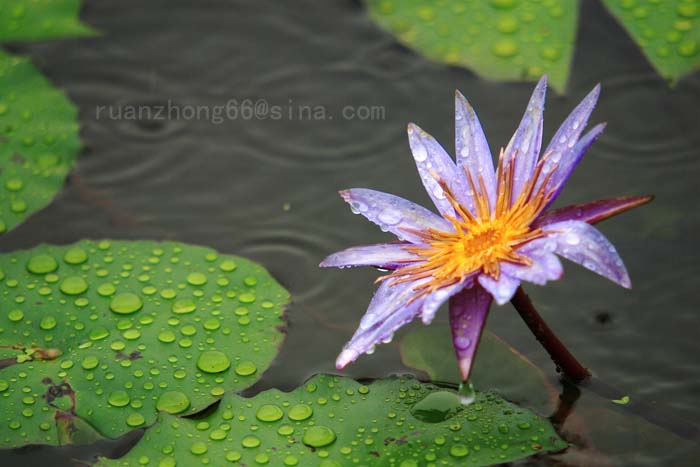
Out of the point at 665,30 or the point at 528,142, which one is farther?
the point at 665,30

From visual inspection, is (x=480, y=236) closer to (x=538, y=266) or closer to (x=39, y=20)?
(x=538, y=266)

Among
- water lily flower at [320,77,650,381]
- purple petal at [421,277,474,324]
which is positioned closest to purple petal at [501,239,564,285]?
water lily flower at [320,77,650,381]

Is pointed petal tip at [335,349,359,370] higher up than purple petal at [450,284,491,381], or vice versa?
purple petal at [450,284,491,381]

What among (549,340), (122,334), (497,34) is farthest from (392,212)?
(497,34)

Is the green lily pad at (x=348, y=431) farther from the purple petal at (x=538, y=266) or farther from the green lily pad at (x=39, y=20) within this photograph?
the green lily pad at (x=39, y=20)

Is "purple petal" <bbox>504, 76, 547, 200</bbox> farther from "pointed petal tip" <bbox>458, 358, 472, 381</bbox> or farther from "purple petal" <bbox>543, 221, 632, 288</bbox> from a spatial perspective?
"pointed petal tip" <bbox>458, 358, 472, 381</bbox>

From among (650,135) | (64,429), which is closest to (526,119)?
(650,135)
